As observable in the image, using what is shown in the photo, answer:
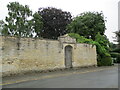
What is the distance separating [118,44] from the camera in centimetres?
3406

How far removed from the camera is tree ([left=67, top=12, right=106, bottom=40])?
99.0 ft

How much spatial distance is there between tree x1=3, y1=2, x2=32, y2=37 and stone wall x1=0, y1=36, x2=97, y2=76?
601 inches

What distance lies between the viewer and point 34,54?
13930 millimetres

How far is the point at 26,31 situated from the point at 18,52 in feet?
60.4

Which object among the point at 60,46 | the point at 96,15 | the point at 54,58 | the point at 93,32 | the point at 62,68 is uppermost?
the point at 96,15

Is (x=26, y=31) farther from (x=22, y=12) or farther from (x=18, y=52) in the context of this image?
(x=18, y=52)

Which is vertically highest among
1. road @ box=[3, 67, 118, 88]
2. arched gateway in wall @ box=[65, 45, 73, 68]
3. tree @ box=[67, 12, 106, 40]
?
tree @ box=[67, 12, 106, 40]

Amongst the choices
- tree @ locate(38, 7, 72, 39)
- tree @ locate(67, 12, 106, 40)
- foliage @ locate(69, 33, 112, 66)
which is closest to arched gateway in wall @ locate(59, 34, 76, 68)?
foliage @ locate(69, 33, 112, 66)

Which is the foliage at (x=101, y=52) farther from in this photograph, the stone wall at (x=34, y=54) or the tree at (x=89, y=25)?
the tree at (x=89, y=25)

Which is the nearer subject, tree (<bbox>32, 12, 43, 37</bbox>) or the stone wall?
the stone wall

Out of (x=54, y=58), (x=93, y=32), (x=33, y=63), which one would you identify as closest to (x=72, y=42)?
(x=54, y=58)

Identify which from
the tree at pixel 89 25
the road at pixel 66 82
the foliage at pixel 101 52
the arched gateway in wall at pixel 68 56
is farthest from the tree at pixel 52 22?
the road at pixel 66 82

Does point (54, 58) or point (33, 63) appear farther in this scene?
point (54, 58)

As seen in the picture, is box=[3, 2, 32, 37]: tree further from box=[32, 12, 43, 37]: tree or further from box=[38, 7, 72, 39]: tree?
box=[38, 7, 72, 39]: tree
